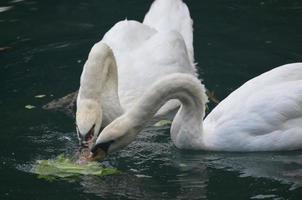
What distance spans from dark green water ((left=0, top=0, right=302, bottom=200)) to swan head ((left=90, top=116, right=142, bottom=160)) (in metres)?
0.32

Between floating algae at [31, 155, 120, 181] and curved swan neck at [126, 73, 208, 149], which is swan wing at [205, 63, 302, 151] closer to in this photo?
curved swan neck at [126, 73, 208, 149]

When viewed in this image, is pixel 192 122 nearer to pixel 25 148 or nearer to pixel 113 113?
pixel 113 113

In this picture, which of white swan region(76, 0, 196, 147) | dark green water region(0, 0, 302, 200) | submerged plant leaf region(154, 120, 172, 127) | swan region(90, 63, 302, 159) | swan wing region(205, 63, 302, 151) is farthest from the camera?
submerged plant leaf region(154, 120, 172, 127)

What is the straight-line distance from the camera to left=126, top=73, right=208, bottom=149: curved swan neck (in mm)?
9875

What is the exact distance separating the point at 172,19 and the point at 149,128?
2919 mm

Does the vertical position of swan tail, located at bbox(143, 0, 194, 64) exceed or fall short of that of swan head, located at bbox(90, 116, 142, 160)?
it exceeds it

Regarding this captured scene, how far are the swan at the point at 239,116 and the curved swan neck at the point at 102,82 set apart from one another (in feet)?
3.48

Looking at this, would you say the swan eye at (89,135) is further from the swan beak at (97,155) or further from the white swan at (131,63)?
the swan beak at (97,155)

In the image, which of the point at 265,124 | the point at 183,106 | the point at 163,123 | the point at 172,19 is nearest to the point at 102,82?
the point at 163,123

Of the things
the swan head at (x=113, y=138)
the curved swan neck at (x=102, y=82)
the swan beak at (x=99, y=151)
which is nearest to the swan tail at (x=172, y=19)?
the curved swan neck at (x=102, y=82)

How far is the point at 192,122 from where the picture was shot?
10422 mm

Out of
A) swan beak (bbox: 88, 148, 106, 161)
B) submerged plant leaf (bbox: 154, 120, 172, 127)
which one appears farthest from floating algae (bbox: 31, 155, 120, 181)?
submerged plant leaf (bbox: 154, 120, 172, 127)

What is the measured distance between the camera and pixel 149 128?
37.3 ft

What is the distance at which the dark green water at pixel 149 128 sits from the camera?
9.56 metres
